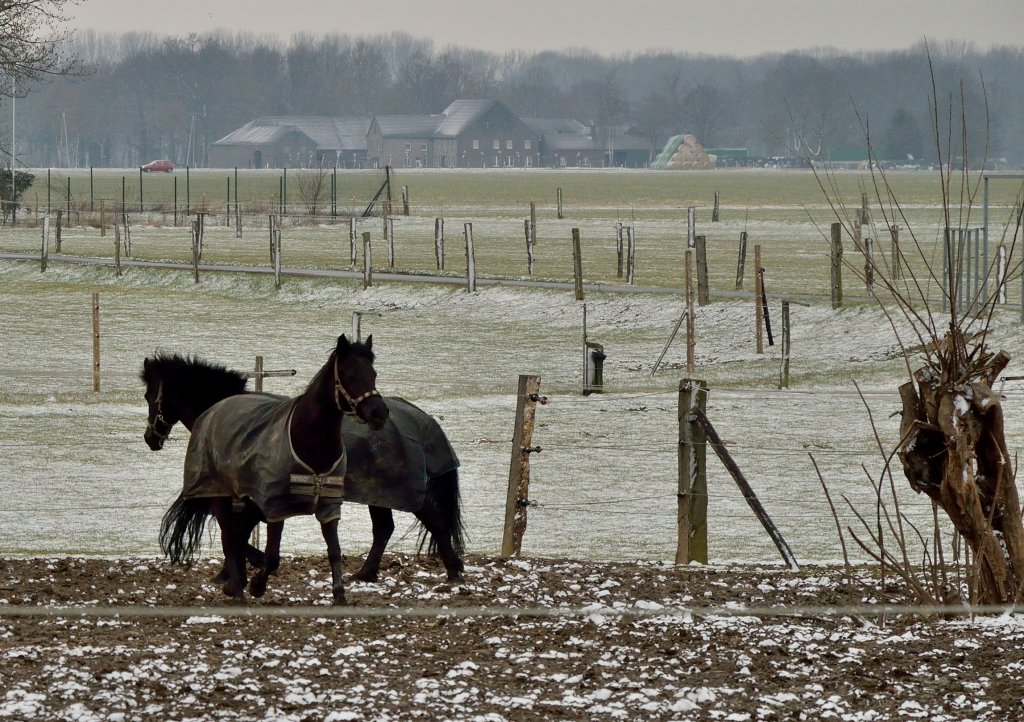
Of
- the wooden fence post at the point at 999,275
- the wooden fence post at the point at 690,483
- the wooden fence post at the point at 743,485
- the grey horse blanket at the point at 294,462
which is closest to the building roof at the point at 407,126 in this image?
the wooden fence post at the point at 999,275

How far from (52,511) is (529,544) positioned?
4.51m

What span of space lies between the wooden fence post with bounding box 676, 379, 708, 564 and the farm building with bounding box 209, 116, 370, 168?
537ft

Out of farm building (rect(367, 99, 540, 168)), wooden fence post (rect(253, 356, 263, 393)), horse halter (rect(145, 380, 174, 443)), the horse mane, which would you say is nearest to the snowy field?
wooden fence post (rect(253, 356, 263, 393))

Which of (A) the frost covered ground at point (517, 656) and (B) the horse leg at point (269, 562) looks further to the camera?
(B) the horse leg at point (269, 562)

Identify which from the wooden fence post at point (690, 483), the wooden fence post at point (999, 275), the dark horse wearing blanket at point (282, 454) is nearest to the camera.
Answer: the wooden fence post at point (999, 275)

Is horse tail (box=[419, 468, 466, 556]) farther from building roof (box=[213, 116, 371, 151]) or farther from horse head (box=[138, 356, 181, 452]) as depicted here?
building roof (box=[213, 116, 371, 151])

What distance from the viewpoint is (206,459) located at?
900 centimetres

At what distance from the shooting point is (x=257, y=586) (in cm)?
889

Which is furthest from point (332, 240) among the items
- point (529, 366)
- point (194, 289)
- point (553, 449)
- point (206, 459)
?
point (206, 459)

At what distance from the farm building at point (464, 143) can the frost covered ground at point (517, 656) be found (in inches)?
7202

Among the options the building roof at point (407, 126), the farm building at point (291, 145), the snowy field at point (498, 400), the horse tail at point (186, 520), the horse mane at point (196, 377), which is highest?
the building roof at point (407, 126)

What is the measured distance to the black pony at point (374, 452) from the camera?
Result: 9.05 meters

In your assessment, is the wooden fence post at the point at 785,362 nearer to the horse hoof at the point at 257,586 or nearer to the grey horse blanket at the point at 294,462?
the grey horse blanket at the point at 294,462

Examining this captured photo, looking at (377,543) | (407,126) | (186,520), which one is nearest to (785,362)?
(377,543)
